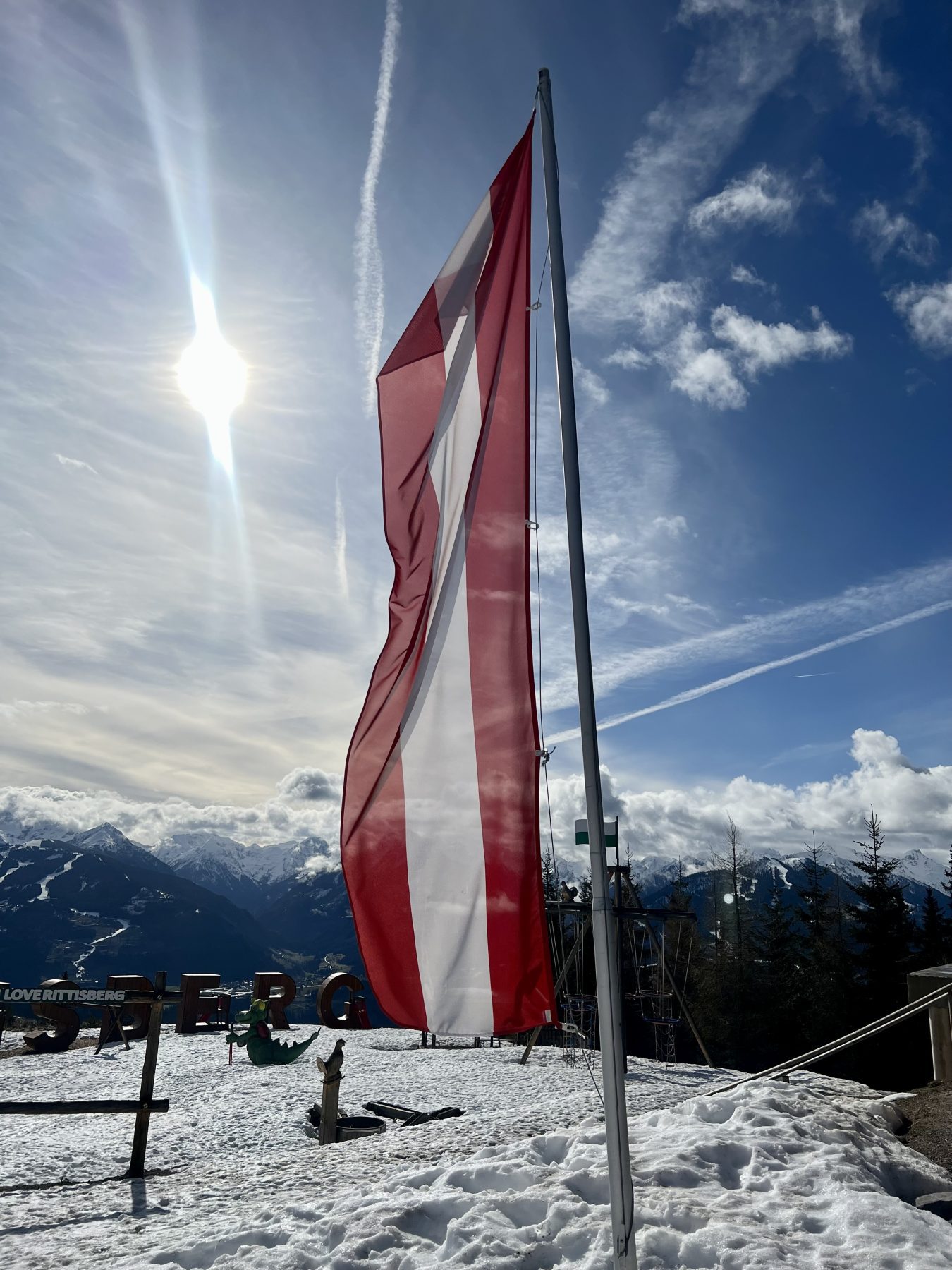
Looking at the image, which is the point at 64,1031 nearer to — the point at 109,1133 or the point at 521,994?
the point at 109,1133

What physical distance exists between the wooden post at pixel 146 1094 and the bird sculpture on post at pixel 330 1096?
6.30 feet

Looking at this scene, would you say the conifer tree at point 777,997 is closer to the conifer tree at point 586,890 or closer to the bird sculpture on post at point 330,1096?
the conifer tree at point 586,890

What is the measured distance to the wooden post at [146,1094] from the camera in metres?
9.01

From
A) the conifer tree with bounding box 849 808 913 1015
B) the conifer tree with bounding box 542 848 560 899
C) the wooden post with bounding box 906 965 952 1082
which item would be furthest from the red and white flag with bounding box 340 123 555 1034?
the conifer tree with bounding box 849 808 913 1015

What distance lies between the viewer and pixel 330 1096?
9.96m

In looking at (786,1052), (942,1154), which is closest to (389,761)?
(942,1154)

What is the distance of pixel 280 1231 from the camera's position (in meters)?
5.84

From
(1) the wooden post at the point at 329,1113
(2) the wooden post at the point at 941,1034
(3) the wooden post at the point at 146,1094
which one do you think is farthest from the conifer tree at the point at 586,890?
(3) the wooden post at the point at 146,1094

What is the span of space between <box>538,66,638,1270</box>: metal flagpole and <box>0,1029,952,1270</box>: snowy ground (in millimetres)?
1450

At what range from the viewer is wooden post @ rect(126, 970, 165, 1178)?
29.6ft

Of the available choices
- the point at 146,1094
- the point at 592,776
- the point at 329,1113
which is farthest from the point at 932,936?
the point at 592,776

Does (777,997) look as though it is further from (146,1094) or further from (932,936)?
(146,1094)

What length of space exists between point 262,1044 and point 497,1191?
13.7 m

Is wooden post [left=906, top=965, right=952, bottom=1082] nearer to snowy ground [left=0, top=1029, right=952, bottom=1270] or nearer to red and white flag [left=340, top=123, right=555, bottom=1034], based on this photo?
snowy ground [left=0, top=1029, right=952, bottom=1270]
